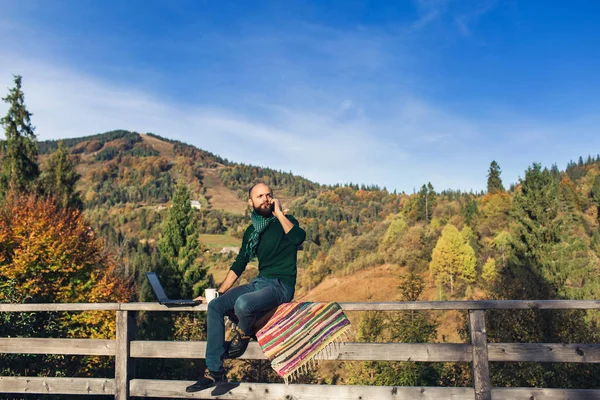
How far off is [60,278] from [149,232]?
115982mm

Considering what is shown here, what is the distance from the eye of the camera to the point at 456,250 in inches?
2015

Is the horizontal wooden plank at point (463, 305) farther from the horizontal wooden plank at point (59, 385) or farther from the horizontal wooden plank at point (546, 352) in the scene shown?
the horizontal wooden plank at point (59, 385)

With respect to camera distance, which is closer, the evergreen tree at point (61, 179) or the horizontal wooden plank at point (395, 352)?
the horizontal wooden plank at point (395, 352)

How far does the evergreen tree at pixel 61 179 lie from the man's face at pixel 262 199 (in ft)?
132

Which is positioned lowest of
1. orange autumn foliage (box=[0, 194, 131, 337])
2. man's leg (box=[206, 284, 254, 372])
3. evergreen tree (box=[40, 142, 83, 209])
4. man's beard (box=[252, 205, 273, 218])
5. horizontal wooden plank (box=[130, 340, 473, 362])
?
orange autumn foliage (box=[0, 194, 131, 337])

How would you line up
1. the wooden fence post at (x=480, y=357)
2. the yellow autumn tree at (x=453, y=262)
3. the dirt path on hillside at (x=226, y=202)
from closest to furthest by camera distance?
the wooden fence post at (x=480, y=357)
the yellow autumn tree at (x=453, y=262)
the dirt path on hillside at (x=226, y=202)

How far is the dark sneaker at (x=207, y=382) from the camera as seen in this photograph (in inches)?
141

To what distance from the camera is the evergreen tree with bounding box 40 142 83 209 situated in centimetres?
3953

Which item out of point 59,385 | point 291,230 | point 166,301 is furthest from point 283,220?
point 59,385

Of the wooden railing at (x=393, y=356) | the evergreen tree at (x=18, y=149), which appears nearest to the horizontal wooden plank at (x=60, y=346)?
the wooden railing at (x=393, y=356)

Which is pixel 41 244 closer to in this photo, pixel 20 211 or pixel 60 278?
pixel 60 278

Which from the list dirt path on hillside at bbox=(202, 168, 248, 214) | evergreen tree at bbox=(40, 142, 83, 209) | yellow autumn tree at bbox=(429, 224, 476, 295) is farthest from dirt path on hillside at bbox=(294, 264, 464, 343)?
dirt path on hillside at bbox=(202, 168, 248, 214)

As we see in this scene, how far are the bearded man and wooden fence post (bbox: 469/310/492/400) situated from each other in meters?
1.53

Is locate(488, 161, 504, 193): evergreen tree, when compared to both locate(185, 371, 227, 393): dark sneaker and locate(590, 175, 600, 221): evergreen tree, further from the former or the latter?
locate(185, 371, 227, 393): dark sneaker
